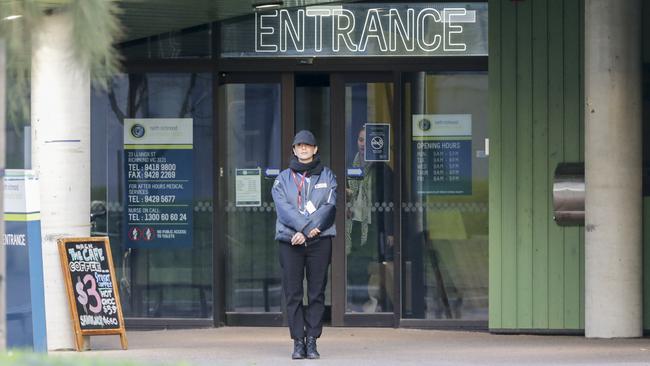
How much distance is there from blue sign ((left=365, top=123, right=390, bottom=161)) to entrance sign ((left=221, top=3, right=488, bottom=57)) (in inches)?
26.4

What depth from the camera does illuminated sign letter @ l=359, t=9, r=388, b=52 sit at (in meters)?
12.4

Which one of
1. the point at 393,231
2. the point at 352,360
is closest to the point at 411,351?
the point at 352,360

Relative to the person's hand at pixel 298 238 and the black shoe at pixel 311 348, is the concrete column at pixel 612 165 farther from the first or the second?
the person's hand at pixel 298 238

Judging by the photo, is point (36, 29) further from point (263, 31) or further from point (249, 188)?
point (249, 188)

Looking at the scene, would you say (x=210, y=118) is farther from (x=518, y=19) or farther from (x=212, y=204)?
(x=518, y=19)

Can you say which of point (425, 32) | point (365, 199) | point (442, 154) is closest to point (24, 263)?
point (365, 199)

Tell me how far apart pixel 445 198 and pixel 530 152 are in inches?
37.7

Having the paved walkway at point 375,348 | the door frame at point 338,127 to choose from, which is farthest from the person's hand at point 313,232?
the door frame at point 338,127

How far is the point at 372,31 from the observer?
12359 millimetres

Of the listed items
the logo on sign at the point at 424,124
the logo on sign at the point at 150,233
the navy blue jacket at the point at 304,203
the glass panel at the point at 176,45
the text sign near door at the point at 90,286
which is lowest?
the text sign near door at the point at 90,286

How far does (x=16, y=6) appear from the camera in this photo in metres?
5.48

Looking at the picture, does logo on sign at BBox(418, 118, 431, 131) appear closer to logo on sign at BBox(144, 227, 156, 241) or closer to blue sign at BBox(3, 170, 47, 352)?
logo on sign at BBox(144, 227, 156, 241)

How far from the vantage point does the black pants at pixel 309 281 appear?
32.6ft

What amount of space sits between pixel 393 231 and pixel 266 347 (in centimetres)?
209
